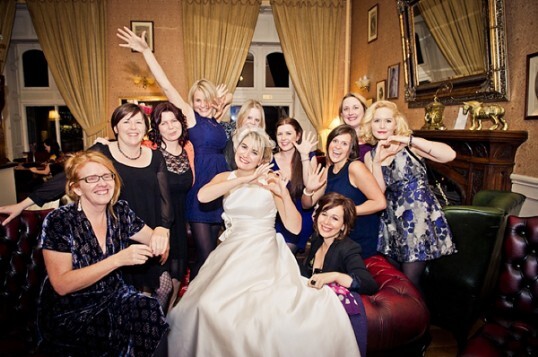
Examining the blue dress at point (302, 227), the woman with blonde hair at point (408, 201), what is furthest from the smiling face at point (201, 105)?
the woman with blonde hair at point (408, 201)

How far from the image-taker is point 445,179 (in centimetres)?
425

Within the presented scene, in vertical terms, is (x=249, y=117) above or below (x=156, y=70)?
below

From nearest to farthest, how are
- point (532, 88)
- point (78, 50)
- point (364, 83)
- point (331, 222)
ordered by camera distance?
1. point (331, 222)
2. point (532, 88)
3. point (364, 83)
4. point (78, 50)

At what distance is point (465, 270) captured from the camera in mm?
2262

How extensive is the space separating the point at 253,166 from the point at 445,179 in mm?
2999

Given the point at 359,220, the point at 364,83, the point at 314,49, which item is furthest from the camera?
the point at 314,49

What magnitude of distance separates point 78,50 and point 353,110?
6.24 meters

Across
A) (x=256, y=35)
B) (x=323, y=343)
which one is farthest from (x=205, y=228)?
(x=256, y=35)

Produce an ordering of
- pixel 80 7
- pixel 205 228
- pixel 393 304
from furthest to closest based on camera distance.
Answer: pixel 80 7
pixel 205 228
pixel 393 304

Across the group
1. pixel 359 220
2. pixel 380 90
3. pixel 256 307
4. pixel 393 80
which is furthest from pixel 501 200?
pixel 380 90

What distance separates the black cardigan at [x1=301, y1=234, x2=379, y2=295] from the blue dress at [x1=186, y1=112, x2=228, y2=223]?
0.85 metres

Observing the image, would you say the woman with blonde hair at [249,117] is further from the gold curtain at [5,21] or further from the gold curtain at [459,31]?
the gold curtain at [5,21]

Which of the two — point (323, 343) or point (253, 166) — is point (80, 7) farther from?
point (323, 343)

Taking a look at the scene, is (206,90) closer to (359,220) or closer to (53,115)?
(359,220)
